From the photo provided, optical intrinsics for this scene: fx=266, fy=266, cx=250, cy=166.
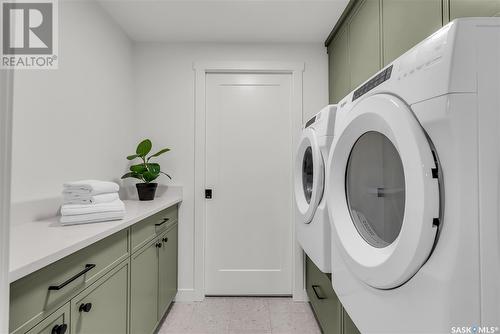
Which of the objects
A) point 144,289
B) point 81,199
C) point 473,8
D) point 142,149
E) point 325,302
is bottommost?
point 325,302

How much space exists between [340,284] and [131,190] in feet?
6.33

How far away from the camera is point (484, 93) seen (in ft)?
1.68

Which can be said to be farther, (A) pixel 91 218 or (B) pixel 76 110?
(B) pixel 76 110

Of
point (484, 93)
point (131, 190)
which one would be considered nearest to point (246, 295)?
point (131, 190)

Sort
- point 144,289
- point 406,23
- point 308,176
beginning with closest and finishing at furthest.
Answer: point 406,23, point 144,289, point 308,176

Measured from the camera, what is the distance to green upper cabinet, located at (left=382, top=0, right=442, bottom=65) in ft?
3.49

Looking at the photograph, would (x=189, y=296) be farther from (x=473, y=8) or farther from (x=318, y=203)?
(x=473, y=8)

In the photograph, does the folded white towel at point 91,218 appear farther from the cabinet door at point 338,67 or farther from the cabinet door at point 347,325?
the cabinet door at point 338,67

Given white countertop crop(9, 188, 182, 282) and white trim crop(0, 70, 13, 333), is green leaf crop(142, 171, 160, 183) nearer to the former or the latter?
white countertop crop(9, 188, 182, 282)

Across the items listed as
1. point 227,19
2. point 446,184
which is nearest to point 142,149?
point 227,19

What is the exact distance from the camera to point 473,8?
2.84 ft

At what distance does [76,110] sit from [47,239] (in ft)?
3.24

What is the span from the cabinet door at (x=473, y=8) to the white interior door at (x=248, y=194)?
59.9 inches

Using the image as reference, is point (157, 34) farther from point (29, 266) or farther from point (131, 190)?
point (29, 266)
